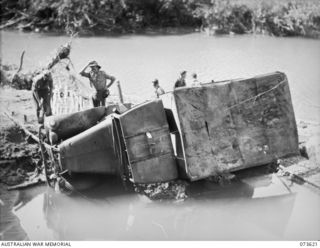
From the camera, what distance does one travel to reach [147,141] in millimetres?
6074

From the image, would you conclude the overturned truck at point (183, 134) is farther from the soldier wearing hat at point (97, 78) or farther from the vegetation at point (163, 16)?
the vegetation at point (163, 16)

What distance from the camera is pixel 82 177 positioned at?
21.0 feet

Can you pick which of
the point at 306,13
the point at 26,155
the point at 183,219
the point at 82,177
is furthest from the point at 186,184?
the point at 306,13

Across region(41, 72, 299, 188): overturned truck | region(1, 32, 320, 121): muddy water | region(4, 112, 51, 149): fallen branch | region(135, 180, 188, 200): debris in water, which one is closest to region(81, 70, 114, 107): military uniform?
region(41, 72, 299, 188): overturned truck

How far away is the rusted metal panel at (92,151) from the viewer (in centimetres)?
604

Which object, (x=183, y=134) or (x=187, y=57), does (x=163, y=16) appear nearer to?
(x=187, y=57)

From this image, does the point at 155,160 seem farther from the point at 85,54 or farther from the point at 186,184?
the point at 85,54

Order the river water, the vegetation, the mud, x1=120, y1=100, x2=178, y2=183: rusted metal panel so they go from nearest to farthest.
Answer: the river water < x1=120, y1=100, x2=178, y2=183: rusted metal panel < the mud < the vegetation

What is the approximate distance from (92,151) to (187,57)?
8.85 meters

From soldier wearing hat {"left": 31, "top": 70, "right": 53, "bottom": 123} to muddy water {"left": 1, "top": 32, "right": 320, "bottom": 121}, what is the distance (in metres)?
3.47

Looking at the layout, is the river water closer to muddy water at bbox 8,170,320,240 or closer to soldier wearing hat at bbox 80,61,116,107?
muddy water at bbox 8,170,320,240

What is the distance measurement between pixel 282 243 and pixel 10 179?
12.9ft

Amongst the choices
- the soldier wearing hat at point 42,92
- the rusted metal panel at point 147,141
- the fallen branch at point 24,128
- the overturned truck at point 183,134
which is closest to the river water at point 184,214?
the overturned truck at point 183,134

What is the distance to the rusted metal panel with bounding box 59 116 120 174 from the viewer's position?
6.04 meters
